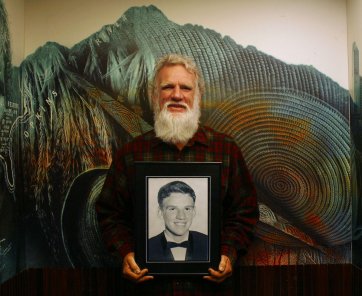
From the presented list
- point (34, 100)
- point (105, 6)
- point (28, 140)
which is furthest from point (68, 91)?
point (105, 6)

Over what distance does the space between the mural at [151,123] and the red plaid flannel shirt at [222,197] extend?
0.69ft

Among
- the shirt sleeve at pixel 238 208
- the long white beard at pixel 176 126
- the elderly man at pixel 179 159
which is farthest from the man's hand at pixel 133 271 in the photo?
the long white beard at pixel 176 126

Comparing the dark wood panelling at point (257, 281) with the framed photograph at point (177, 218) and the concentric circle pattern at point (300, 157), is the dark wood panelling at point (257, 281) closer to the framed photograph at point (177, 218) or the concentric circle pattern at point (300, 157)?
the concentric circle pattern at point (300, 157)

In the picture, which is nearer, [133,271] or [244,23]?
[133,271]

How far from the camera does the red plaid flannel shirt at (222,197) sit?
1.67 meters

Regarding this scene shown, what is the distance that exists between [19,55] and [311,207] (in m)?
1.52

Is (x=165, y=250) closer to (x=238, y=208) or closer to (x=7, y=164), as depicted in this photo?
(x=238, y=208)

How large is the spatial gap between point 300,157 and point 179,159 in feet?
2.08

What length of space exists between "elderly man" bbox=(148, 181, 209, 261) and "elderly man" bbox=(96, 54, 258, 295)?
9 centimetres

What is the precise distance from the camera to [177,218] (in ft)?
5.39

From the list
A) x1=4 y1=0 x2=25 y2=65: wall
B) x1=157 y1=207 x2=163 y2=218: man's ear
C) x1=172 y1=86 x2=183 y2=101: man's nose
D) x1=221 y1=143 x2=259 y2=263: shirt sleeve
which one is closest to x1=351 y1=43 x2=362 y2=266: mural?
x1=221 y1=143 x2=259 y2=263: shirt sleeve

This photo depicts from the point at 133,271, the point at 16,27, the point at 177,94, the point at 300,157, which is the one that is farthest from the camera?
the point at 300,157

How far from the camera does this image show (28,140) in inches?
76.8

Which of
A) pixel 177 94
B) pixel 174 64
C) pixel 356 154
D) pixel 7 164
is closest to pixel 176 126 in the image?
pixel 177 94
